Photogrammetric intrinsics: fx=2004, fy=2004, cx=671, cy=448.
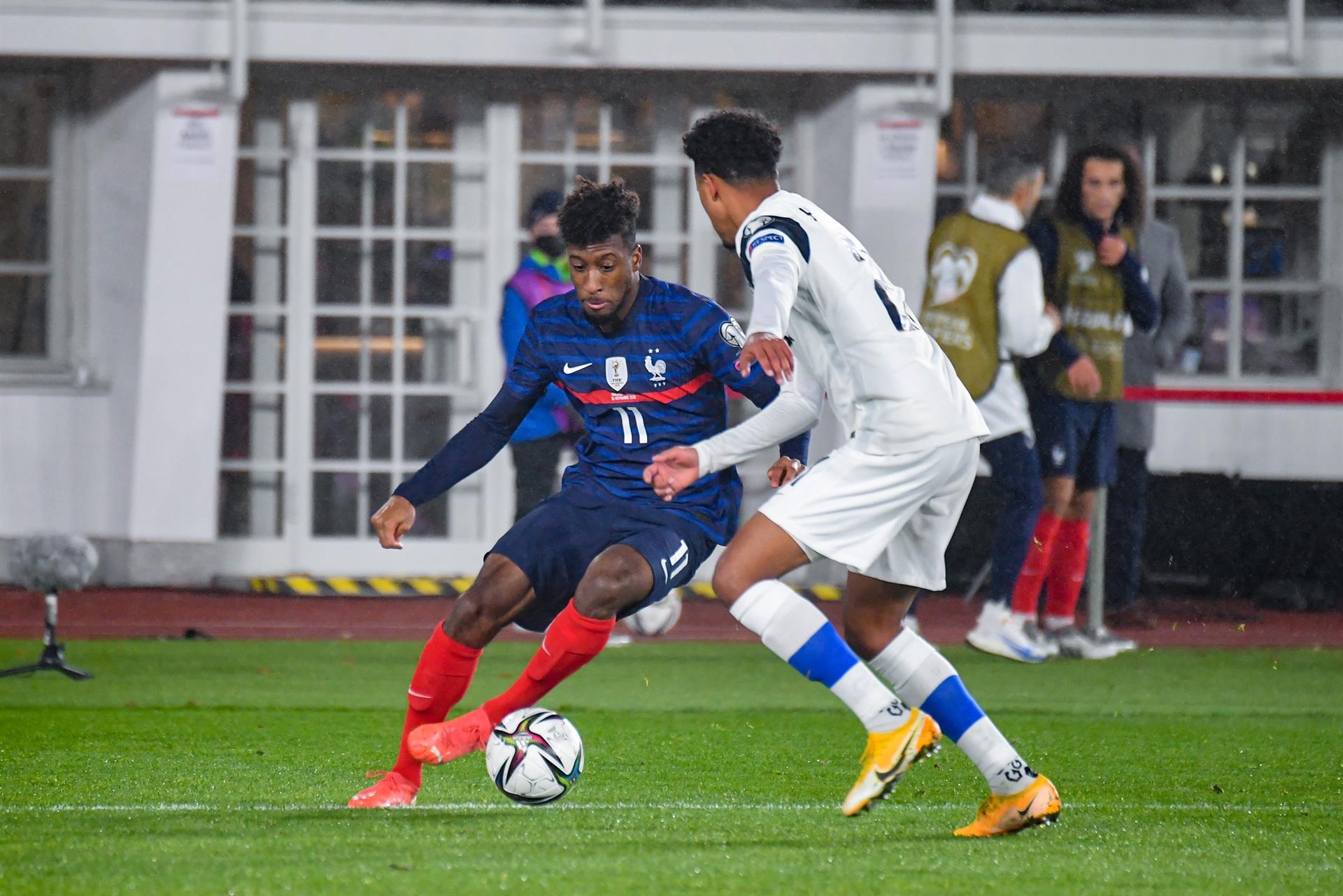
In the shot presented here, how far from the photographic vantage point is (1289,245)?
13.5 metres

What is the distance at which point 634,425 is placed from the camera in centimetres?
582

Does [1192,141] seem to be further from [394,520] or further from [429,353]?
[394,520]

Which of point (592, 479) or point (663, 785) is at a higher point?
point (592, 479)

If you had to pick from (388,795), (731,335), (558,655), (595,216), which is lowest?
(388,795)

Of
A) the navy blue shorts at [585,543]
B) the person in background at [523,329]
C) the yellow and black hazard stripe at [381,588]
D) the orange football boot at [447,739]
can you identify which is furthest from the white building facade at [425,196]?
the orange football boot at [447,739]

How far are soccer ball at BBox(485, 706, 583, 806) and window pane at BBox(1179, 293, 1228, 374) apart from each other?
355 inches

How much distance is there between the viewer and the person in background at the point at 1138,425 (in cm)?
1002

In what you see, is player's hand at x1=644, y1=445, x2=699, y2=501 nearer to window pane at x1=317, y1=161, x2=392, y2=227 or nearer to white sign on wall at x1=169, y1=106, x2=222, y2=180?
white sign on wall at x1=169, y1=106, x2=222, y2=180

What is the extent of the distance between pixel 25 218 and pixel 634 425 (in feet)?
27.6

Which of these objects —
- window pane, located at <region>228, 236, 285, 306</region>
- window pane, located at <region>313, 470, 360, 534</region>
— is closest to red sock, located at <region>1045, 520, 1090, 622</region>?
window pane, located at <region>313, 470, 360, 534</region>

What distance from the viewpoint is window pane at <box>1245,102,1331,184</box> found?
44.0 feet

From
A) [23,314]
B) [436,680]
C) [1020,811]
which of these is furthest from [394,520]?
[23,314]

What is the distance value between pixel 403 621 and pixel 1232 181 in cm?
632

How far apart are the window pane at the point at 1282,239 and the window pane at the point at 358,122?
5.74 metres
